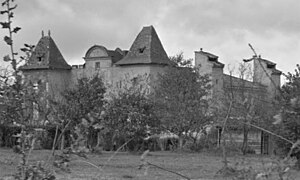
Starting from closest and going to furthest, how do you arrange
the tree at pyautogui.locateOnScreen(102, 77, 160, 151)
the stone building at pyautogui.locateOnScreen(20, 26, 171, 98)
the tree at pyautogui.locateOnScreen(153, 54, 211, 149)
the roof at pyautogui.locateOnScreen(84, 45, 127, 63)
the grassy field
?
the grassy field
the tree at pyautogui.locateOnScreen(102, 77, 160, 151)
the tree at pyautogui.locateOnScreen(153, 54, 211, 149)
the stone building at pyautogui.locateOnScreen(20, 26, 171, 98)
the roof at pyautogui.locateOnScreen(84, 45, 127, 63)

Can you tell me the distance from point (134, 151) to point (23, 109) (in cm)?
2710

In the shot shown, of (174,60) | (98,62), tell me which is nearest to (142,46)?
(98,62)

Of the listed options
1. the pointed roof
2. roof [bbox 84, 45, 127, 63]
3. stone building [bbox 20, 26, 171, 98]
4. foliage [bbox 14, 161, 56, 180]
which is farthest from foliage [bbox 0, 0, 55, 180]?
roof [bbox 84, 45, 127, 63]

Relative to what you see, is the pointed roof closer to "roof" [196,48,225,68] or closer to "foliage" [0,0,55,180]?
"roof" [196,48,225,68]

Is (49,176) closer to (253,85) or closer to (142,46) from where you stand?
(253,85)

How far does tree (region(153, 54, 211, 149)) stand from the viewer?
3728cm

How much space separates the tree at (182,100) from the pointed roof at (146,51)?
17160 mm

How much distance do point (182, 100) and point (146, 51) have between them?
21.2 m

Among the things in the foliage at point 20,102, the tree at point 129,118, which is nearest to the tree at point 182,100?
the tree at point 129,118

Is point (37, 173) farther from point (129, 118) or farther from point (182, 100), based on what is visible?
point (182, 100)

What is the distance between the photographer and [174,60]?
1652 inches

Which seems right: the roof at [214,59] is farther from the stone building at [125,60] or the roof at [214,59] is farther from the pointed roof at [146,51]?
the pointed roof at [146,51]

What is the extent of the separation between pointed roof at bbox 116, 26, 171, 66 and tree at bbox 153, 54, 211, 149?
17160 millimetres


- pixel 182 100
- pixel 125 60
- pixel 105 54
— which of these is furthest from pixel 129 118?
pixel 105 54
